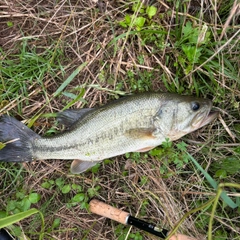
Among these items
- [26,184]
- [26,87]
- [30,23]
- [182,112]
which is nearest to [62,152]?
[26,184]

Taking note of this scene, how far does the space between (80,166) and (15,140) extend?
0.68 metres

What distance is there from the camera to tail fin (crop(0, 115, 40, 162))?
3148 mm

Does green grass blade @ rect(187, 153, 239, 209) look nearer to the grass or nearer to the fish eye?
the grass

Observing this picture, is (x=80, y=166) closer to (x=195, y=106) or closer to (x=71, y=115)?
(x=71, y=115)

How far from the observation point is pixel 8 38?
11.1 ft

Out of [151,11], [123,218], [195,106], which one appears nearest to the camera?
[195,106]

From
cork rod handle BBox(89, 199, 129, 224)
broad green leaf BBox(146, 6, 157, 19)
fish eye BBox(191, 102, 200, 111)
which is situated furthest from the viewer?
broad green leaf BBox(146, 6, 157, 19)

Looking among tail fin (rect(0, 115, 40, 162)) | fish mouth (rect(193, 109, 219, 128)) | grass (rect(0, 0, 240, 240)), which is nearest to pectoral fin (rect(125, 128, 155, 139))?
grass (rect(0, 0, 240, 240))

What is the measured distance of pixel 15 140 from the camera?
3.17m

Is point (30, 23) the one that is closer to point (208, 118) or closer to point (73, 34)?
point (73, 34)

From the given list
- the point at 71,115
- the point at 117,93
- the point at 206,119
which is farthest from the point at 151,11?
the point at 71,115

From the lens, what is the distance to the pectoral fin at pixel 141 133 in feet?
9.79

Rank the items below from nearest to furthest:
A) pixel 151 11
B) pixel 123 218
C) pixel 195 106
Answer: pixel 195 106
pixel 123 218
pixel 151 11

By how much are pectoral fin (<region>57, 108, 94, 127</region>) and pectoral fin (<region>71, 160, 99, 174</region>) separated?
1.24 ft
